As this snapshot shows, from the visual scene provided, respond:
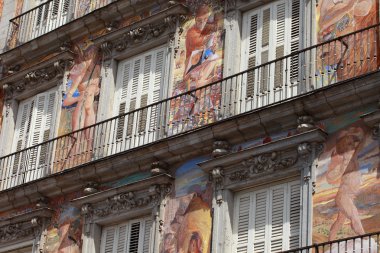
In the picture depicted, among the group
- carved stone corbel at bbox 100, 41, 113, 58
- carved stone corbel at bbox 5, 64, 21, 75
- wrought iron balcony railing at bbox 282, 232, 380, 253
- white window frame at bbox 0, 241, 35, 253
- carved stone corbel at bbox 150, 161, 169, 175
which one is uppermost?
carved stone corbel at bbox 5, 64, 21, 75

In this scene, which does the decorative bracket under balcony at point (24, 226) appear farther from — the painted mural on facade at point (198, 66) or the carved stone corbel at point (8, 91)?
the carved stone corbel at point (8, 91)

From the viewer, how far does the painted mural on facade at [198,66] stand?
20.3m

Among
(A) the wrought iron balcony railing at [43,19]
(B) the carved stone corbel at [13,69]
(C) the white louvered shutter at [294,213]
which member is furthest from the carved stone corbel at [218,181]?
(B) the carved stone corbel at [13,69]

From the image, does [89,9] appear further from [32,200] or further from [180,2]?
[32,200]

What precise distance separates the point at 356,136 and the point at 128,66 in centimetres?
673

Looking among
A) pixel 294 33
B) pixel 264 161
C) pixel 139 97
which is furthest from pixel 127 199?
pixel 294 33

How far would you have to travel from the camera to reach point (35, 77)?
24.4 metres

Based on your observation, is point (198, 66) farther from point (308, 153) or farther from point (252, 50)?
point (308, 153)

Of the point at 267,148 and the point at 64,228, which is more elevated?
the point at 267,148

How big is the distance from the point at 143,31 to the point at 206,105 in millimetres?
3064

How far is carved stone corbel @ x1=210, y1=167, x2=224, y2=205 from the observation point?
62.6ft

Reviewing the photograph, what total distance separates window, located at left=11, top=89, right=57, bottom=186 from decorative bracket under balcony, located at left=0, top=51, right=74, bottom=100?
0.20 m

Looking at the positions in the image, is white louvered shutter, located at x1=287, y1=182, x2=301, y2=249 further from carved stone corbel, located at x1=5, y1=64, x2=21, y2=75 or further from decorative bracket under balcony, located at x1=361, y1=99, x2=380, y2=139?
carved stone corbel, located at x1=5, y1=64, x2=21, y2=75

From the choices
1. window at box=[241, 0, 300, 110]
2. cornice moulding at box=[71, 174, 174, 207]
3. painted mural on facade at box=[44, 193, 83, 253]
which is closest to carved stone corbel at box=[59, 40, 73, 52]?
painted mural on facade at box=[44, 193, 83, 253]
